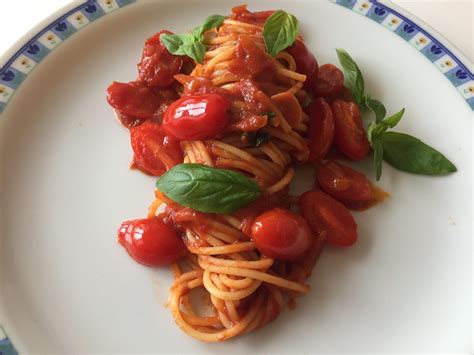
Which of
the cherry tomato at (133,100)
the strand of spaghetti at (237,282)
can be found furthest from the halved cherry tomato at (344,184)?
the cherry tomato at (133,100)

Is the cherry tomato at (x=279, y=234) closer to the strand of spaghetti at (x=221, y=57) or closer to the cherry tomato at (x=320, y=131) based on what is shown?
the cherry tomato at (x=320, y=131)

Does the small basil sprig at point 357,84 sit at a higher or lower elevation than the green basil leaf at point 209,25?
higher

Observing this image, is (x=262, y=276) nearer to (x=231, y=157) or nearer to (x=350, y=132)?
(x=231, y=157)

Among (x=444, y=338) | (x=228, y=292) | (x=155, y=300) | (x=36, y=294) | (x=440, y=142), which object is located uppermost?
(x=440, y=142)

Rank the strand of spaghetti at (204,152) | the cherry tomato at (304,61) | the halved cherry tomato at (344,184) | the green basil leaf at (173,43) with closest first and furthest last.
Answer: the strand of spaghetti at (204,152) → the halved cherry tomato at (344,184) → the green basil leaf at (173,43) → the cherry tomato at (304,61)

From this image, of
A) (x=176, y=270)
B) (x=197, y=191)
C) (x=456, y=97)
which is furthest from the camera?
(x=456, y=97)

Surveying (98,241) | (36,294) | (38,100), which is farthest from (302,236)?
(38,100)

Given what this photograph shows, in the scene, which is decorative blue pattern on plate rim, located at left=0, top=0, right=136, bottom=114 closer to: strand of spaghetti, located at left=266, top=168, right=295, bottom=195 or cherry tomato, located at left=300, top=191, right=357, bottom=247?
strand of spaghetti, located at left=266, top=168, right=295, bottom=195

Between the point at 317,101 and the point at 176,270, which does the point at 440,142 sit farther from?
the point at 176,270
